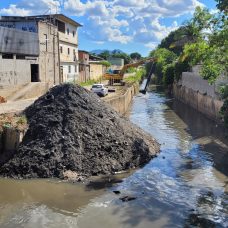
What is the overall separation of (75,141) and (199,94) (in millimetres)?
24648

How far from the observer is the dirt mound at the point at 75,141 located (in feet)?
55.1

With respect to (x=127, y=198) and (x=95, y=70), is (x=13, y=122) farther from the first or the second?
(x=95, y=70)

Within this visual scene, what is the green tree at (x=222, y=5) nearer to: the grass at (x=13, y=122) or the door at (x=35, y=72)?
the grass at (x=13, y=122)

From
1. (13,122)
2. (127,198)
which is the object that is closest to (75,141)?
(13,122)

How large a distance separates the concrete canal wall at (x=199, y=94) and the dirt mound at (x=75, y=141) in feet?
41.9

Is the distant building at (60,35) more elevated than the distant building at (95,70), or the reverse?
the distant building at (60,35)

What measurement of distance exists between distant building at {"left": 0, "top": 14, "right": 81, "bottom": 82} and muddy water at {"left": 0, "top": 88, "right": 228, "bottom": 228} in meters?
23.2

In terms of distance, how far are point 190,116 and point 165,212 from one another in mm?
25361

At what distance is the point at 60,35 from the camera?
Answer: 5206 cm

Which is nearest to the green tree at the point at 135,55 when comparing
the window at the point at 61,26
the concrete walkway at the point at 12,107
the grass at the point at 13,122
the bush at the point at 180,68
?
the bush at the point at 180,68

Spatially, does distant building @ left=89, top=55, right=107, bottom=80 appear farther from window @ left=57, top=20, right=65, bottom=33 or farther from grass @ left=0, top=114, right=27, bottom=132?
grass @ left=0, top=114, right=27, bottom=132

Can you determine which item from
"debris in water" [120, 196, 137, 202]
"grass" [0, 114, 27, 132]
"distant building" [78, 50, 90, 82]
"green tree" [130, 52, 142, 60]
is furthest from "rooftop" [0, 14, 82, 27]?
"green tree" [130, 52, 142, 60]

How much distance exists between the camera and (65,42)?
5397 centimetres

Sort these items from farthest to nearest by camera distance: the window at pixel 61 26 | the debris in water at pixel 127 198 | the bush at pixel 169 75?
the bush at pixel 169 75 < the window at pixel 61 26 < the debris in water at pixel 127 198
